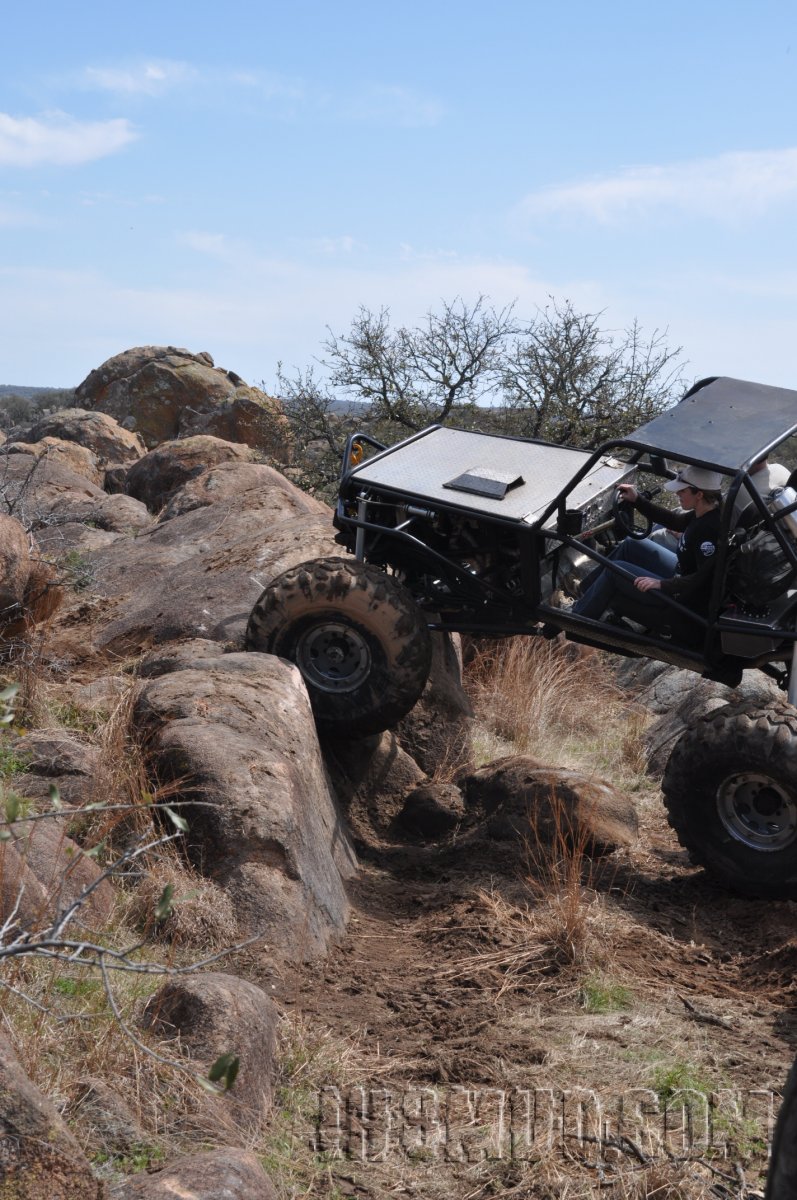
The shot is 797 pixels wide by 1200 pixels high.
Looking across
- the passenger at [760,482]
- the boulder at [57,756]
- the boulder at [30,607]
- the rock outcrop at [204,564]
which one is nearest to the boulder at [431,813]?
the rock outcrop at [204,564]

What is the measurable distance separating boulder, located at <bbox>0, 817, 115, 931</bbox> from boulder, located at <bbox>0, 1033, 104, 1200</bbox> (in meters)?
1.13

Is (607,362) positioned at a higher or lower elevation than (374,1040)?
higher

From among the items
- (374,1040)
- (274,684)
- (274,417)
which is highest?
(274,417)

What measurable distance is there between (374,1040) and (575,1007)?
31.6 inches

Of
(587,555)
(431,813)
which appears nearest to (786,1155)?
(587,555)

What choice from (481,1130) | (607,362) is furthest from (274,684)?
(607,362)

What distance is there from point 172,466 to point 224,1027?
12912mm

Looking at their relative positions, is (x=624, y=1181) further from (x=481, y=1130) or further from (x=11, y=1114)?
(x=11, y=1114)

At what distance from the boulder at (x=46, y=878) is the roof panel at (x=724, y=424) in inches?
128

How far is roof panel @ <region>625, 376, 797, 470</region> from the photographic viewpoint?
6156mm

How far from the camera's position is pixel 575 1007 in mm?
4727

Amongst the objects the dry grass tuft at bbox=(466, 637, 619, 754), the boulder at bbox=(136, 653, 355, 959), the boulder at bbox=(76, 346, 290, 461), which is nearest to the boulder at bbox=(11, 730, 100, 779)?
the boulder at bbox=(136, 653, 355, 959)

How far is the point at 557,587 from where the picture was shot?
727 centimetres

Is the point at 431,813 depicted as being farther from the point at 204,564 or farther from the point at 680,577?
the point at 204,564
